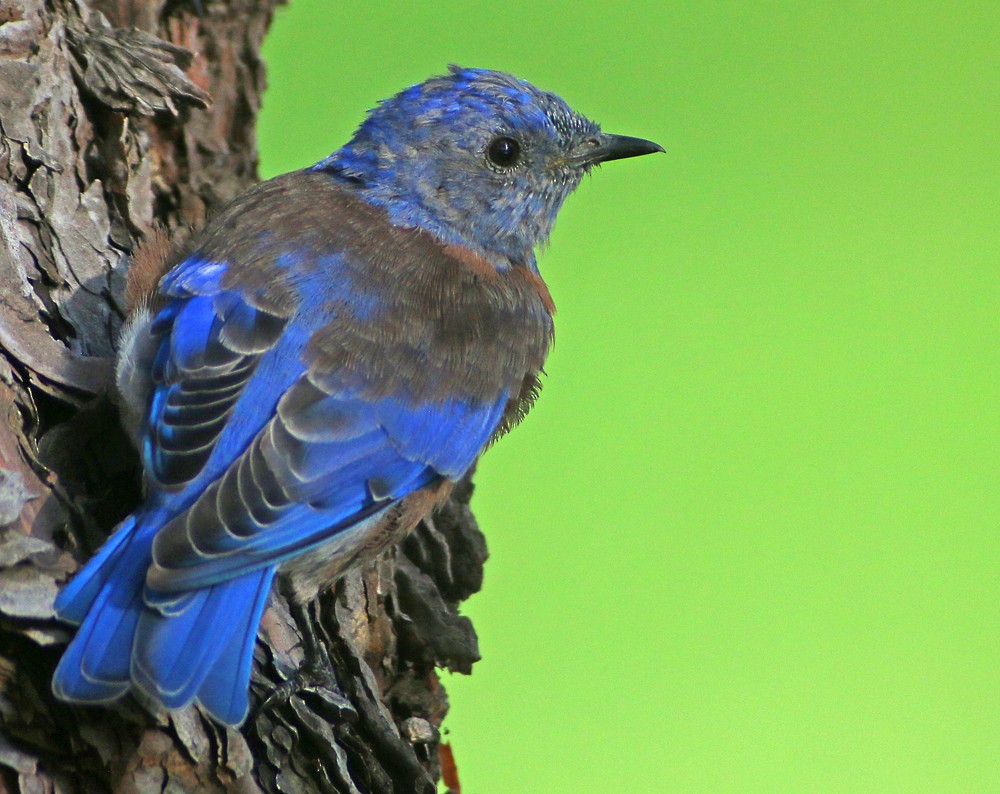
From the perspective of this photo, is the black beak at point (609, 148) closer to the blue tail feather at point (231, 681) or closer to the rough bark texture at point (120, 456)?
the rough bark texture at point (120, 456)

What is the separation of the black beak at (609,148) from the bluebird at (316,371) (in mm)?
66

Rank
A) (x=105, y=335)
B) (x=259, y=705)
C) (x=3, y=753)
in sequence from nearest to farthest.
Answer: (x=3, y=753), (x=259, y=705), (x=105, y=335)

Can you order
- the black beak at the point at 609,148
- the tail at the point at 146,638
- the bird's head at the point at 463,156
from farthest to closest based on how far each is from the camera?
the black beak at the point at 609,148
the bird's head at the point at 463,156
the tail at the point at 146,638

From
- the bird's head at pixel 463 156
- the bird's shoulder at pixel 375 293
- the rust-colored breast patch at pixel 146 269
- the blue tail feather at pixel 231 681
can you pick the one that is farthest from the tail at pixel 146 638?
the bird's head at pixel 463 156

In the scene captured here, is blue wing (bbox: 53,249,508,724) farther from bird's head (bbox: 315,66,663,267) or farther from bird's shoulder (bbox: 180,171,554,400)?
bird's head (bbox: 315,66,663,267)

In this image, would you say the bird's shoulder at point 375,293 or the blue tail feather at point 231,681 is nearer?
the blue tail feather at point 231,681

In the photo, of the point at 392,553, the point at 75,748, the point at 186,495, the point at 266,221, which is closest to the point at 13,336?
the point at 186,495

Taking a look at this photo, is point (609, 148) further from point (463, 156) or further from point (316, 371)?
point (316, 371)

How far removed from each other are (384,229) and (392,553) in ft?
3.00

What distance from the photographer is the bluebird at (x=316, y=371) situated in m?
2.26

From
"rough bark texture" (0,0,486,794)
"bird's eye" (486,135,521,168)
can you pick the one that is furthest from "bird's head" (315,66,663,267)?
"rough bark texture" (0,0,486,794)

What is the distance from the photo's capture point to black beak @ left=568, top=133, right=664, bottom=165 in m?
3.72

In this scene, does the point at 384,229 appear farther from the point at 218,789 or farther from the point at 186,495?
the point at 218,789

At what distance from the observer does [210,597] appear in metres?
2.35
